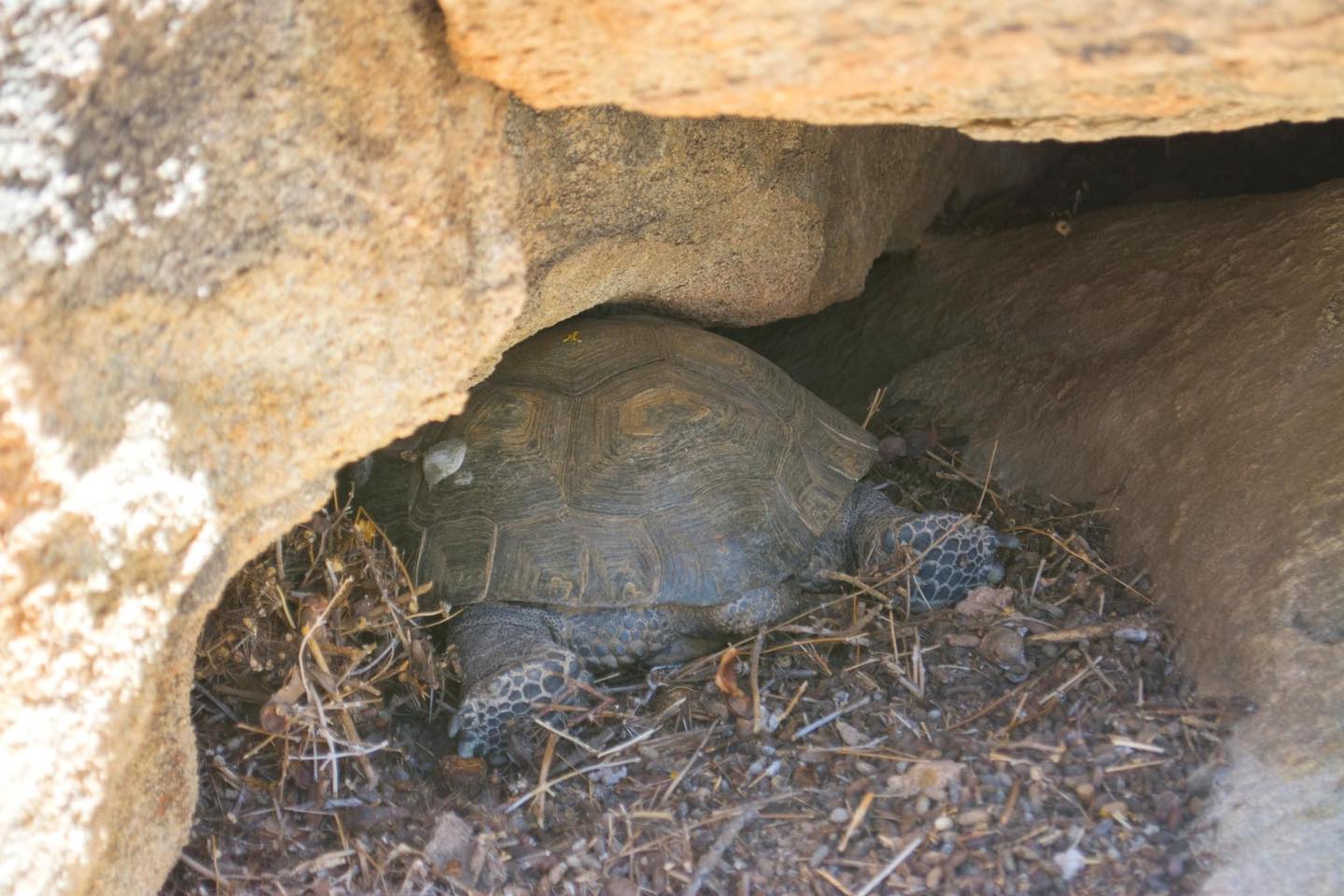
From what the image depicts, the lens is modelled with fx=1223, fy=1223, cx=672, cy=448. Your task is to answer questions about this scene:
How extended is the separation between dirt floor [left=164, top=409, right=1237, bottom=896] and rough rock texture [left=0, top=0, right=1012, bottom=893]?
0.41 m

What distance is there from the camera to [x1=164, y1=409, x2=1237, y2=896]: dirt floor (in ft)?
8.02

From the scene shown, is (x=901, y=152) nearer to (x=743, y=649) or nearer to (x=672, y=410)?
(x=672, y=410)

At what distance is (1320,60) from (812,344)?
329cm

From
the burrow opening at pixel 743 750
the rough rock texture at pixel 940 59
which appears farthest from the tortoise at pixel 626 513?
the rough rock texture at pixel 940 59

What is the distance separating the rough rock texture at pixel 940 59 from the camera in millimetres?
1742

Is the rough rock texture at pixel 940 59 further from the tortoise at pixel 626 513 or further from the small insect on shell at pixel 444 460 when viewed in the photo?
the small insect on shell at pixel 444 460

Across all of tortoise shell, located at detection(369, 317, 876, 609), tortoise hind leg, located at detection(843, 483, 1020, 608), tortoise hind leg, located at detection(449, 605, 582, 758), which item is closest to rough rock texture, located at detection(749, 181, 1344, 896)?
tortoise hind leg, located at detection(843, 483, 1020, 608)

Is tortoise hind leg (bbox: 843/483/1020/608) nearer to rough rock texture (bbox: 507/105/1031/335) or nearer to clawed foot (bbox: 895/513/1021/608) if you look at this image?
clawed foot (bbox: 895/513/1021/608)

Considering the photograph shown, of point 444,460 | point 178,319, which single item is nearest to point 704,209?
point 444,460

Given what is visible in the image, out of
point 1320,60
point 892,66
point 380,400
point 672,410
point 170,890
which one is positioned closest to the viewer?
point 1320,60

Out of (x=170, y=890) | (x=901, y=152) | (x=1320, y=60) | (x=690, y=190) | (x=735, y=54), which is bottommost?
(x=170, y=890)

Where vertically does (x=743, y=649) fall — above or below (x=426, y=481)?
below

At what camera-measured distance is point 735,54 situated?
6.34 feet

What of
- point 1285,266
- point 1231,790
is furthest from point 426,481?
point 1285,266
